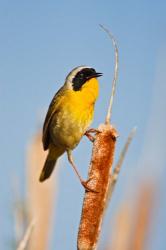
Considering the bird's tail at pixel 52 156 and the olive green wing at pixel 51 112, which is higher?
the olive green wing at pixel 51 112

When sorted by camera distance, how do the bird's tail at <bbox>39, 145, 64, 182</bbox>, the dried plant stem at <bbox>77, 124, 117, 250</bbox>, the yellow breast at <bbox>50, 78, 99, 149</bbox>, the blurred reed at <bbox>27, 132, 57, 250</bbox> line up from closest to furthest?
the dried plant stem at <bbox>77, 124, 117, 250</bbox> < the blurred reed at <bbox>27, 132, 57, 250</bbox> < the yellow breast at <bbox>50, 78, 99, 149</bbox> < the bird's tail at <bbox>39, 145, 64, 182</bbox>

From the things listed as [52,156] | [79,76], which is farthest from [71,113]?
[52,156]

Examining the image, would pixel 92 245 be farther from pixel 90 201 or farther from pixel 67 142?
pixel 67 142
